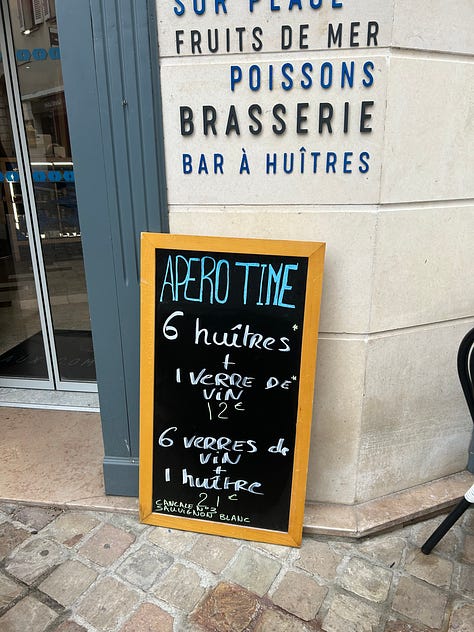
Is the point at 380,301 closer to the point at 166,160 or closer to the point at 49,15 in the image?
the point at 166,160

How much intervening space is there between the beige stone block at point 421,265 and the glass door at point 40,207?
8.36 feet

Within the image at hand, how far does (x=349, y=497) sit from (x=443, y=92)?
209 centimetres

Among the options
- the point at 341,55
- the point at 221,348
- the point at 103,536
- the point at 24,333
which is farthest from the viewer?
the point at 24,333

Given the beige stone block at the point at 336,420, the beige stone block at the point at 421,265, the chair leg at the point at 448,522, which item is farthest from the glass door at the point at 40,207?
the chair leg at the point at 448,522

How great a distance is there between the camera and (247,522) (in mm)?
2482

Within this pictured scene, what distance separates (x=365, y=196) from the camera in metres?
2.20

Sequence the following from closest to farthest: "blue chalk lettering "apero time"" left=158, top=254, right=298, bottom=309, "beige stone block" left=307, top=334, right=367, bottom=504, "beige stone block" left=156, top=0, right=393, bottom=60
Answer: "beige stone block" left=156, top=0, right=393, bottom=60
"blue chalk lettering "apero time"" left=158, top=254, right=298, bottom=309
"beige stone block" left=307, top=334, right=367, bottom=504

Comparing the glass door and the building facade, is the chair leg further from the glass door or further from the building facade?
the glass door

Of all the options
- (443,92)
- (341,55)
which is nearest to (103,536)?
(341,55)

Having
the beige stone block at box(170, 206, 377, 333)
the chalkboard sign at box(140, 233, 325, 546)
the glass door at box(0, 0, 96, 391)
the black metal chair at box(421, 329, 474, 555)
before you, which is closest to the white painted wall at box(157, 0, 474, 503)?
the beige stone block at box(170, 206, 377, 333)

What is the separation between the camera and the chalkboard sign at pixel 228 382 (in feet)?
7.34

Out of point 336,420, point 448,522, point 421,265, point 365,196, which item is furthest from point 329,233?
point 448,522

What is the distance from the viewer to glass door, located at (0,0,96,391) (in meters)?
3.46

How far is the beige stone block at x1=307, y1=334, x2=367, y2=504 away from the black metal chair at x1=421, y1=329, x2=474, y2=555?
1.42ft
